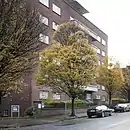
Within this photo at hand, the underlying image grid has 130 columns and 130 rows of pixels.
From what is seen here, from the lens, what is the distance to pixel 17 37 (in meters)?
19.9

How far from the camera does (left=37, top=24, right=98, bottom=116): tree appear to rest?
35.0 metres

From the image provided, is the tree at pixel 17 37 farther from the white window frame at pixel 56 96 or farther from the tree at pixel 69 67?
the white window frame at pixel 56 96

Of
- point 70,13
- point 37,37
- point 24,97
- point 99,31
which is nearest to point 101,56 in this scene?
point 99,31

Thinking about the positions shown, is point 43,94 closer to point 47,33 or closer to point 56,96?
point 56,96

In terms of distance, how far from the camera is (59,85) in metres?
36.0

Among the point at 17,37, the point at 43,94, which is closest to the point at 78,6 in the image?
the point at 43,94

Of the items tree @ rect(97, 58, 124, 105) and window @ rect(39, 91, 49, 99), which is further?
tree @ rect(97, 58, 124, 105)

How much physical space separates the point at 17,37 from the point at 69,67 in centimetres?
1579

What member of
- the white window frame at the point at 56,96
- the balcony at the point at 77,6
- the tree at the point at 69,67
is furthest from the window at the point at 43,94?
the balcony at the point at 77,6

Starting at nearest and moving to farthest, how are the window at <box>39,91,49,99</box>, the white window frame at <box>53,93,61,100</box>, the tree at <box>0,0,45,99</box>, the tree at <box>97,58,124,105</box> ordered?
the tree at <box>0,0,45,99</box>, the window at <box>39,91,49,99</box>, the white window frame at <box>53,93,61,100</box>, the tree at <box>97,58,124,105</box>

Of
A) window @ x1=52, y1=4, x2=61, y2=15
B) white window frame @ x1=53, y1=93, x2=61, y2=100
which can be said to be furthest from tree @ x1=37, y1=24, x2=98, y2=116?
window @ x1=52, y1=4, x2=61, y2=15

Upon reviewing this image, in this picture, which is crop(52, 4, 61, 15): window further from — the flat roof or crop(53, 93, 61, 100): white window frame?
crop(53, 93, 61, 100): white window frame

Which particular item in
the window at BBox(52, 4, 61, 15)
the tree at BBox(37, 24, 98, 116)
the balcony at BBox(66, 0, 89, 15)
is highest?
the balcony at BBox(66, 0, 89, 15)

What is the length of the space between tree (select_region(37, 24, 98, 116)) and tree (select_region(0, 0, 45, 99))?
41.0ft
